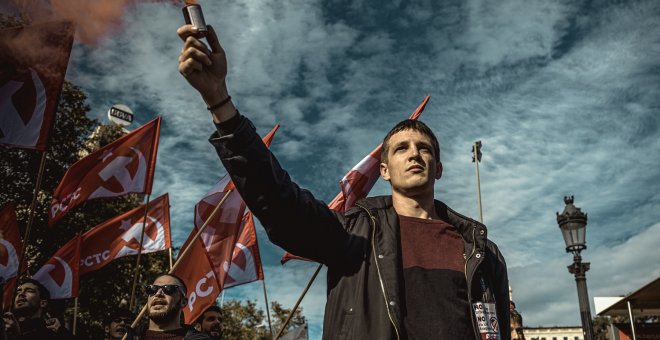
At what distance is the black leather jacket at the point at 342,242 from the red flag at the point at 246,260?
936 cm

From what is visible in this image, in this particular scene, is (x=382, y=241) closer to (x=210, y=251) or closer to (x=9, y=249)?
(x=210, y=251)

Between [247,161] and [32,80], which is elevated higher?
[32,80]

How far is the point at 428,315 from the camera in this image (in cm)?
192

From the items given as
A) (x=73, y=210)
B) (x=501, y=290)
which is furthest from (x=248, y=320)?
(x=501, y=290)

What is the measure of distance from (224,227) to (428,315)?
8.89 m

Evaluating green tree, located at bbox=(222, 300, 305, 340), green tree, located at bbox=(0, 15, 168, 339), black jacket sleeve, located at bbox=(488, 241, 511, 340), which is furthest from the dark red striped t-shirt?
Result: green tree, located at bbox=(222, 300, 305, 340)

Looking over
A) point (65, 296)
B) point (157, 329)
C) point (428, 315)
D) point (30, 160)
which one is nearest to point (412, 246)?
point (428, 315)

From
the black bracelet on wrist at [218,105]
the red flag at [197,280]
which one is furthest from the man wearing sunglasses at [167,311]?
the red flag at [197,280]

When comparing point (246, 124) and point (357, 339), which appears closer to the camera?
point (246, 124)

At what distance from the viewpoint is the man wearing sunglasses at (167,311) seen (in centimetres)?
482

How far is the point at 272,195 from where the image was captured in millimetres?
1774

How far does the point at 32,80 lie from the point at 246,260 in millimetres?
6271

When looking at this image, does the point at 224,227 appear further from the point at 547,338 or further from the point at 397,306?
the point at 547,338

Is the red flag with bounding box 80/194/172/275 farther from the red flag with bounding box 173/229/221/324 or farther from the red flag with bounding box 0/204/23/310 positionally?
the red flag with bounding box 0/204/23/310
